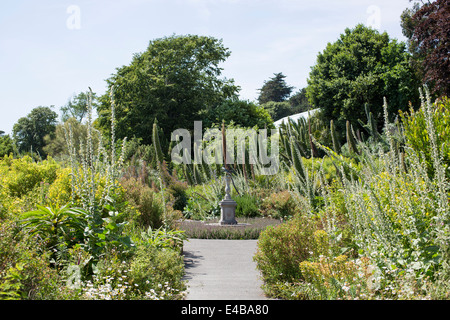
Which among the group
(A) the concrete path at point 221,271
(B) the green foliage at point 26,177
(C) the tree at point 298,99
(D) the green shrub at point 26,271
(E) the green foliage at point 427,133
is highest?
(C) the tree at point 298,99

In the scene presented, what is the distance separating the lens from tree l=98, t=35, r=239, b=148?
28.6 m

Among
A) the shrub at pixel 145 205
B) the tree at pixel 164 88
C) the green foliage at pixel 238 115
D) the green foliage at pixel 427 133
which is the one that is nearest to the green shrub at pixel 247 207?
the shrub at pixel 145 205

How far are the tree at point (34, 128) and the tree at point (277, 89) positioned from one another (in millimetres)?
29588

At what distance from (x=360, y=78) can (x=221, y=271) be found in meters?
23.0

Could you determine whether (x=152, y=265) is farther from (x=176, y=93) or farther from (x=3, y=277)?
(x=176, y=93)

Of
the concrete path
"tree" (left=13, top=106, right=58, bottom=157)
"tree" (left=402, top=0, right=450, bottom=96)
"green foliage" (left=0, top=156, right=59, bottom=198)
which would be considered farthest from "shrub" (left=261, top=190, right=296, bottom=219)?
"tree" (left=13, top=106, right=58, bottom=157)

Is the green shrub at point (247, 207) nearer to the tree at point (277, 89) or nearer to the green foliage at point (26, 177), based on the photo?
the green foliage at point (26, 177)

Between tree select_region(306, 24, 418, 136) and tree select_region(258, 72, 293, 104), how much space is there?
97.6 ft

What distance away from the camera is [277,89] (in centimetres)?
5781

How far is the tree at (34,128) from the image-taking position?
45.3 meters

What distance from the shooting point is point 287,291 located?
4.03m

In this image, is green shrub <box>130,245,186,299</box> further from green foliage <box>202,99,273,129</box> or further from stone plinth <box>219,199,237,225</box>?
green foliage <box>202,99,273,129</box>

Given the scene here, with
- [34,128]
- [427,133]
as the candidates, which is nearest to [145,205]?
[427,133]

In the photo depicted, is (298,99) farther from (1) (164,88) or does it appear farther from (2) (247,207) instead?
(2) (247,207)
